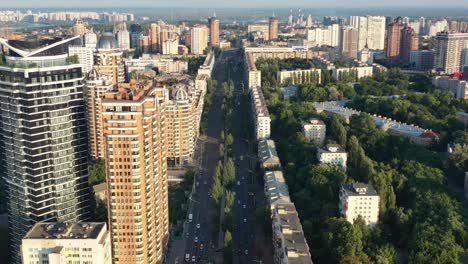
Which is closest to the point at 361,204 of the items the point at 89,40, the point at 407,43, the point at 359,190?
the point at 359,190

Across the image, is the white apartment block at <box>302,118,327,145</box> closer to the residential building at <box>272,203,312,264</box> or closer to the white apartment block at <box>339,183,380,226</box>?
the white apartment block at <box>339,183,380,226</box>

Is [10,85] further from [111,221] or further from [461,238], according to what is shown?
[461,238]

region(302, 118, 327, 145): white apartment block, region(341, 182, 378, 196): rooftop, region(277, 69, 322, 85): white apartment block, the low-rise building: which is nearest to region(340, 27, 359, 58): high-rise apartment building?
region(277, 69, 322, 85): white apartment block

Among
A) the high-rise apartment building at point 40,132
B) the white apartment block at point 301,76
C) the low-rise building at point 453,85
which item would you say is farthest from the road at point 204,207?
the low-rise building at point 453,85

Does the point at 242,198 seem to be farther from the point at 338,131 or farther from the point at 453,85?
the point at 453,85

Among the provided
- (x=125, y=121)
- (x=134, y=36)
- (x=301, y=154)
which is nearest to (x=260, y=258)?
(x=125, y=121)

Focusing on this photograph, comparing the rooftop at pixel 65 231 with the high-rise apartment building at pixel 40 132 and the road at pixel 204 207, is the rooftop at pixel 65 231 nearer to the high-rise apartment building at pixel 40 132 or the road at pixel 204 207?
the high-rise apartment building at pixel 40 132

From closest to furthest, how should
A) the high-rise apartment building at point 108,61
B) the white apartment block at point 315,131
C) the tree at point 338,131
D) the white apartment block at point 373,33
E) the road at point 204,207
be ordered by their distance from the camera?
the road at point 204,207 < the tree at point 338,131 < the white apartment block at point 315,131 < the high-rise apartment building at point 108,61 < the white apartment block at point 373,33
